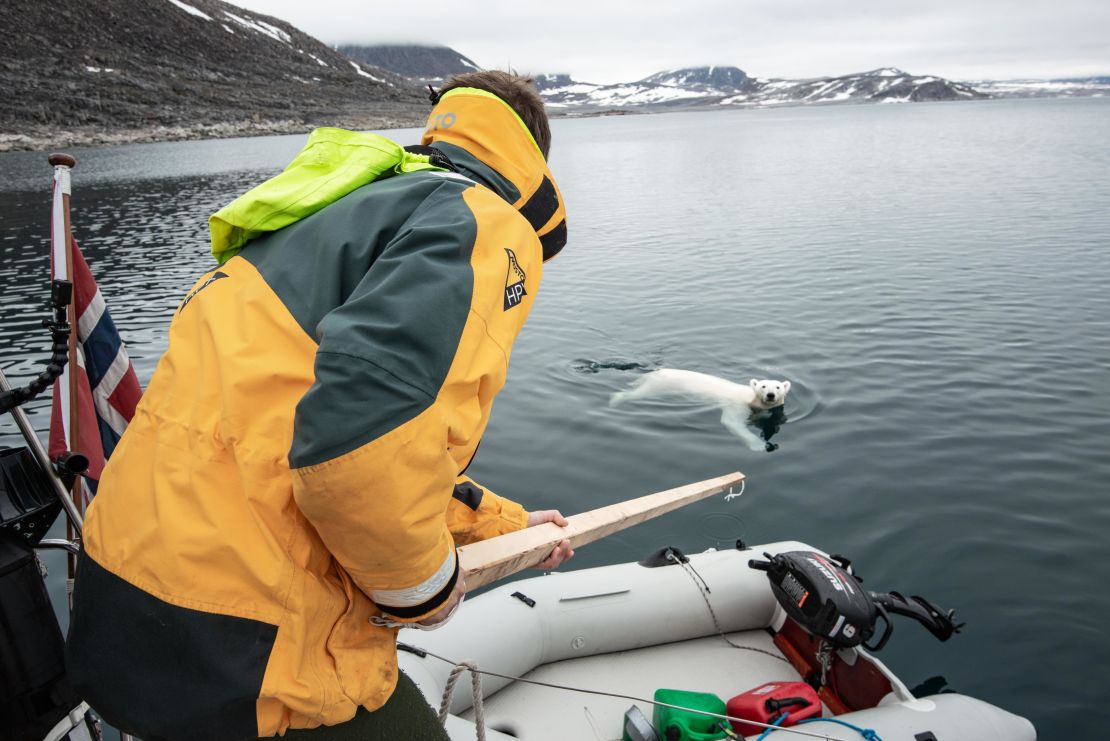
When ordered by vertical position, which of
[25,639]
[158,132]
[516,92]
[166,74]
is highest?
[166,74]

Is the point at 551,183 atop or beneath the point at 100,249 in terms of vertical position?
atop

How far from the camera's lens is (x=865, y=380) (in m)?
10.5

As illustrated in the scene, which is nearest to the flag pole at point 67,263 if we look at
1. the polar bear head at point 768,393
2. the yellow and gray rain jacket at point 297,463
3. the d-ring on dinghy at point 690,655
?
the yellow and gray rain jacket at point 297,463

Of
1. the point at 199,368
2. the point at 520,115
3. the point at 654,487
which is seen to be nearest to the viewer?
the point at 199,368

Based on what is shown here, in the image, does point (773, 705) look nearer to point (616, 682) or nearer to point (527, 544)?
point (616, 682)

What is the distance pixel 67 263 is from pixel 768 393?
26.4ft

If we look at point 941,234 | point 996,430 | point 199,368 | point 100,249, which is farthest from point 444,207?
point 100,249

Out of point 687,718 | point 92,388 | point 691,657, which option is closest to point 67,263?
point 92,388

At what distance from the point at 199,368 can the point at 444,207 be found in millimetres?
686

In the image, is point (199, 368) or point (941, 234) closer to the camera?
point (199, 368)

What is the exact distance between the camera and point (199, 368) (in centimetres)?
167

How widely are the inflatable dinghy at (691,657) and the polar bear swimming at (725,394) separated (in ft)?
13.4

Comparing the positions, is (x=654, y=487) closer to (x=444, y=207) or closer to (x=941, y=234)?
(x=444, y=207)

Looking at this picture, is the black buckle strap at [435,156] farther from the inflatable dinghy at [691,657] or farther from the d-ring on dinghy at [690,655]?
the inflatable dinghy at [691,657]
